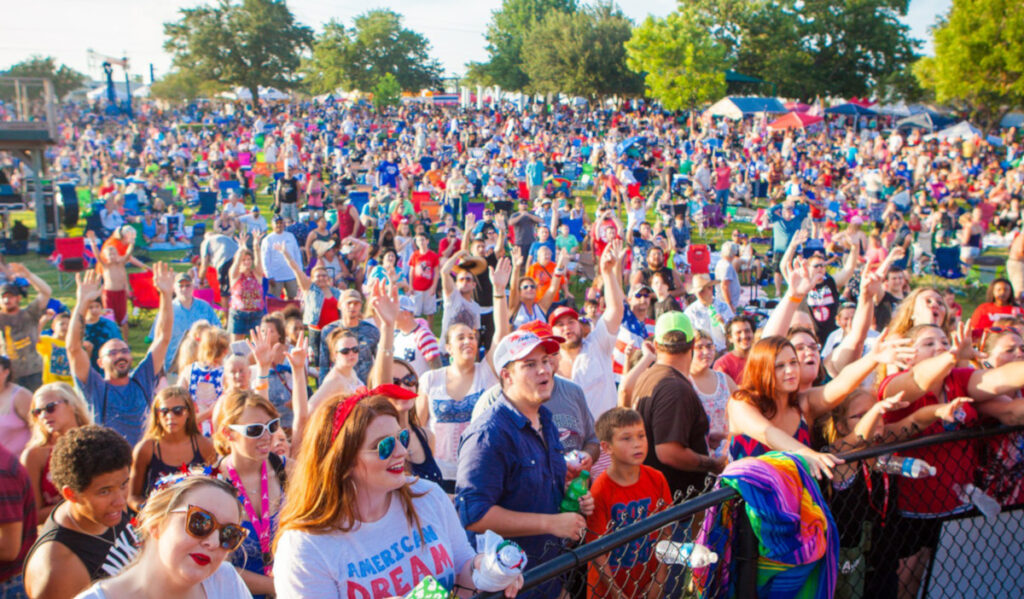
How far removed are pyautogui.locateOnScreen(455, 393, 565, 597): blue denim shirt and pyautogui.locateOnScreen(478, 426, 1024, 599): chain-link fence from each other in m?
0.21

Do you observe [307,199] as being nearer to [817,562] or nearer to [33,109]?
[33,109]

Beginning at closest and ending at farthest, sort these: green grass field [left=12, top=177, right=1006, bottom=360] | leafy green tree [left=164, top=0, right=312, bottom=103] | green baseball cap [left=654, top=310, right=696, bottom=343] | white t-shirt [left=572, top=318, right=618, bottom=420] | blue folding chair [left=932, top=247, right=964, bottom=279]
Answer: green baseball cap [left=654, top=310, right=696, bottom=343] < white t-shirt [left=572, top=318, right=618, bottom=420] < green grass field [left=12, top=177, right=1006, bottom=360] < blue folding chair [left=932, top=247, right=964, bottom=279] < leafy green tree [left=164, top=0, right=312, bottom=103]

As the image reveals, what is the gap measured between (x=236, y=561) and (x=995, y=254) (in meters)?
17.5

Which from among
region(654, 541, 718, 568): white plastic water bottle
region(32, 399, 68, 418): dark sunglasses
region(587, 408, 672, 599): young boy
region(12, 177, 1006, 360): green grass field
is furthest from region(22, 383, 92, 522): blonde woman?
region(12, 177, 1006, 360): green grass field

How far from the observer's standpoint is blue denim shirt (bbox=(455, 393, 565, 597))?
287 cm

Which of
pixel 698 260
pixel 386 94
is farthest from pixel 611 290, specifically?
pixel 386 94

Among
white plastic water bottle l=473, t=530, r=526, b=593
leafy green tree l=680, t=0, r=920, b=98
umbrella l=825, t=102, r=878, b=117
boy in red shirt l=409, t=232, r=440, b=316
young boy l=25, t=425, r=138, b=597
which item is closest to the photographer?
white plastic water bottle l=473, t=530, r=526, b=593

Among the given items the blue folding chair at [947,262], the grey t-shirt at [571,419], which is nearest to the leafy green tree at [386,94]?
the blue folding chair at [947,262]

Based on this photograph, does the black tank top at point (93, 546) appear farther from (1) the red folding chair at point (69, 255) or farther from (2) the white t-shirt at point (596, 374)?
(1) the red folding chair at point (69, 255)

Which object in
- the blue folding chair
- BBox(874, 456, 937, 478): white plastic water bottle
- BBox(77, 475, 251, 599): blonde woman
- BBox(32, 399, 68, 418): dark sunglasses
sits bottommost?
the blue folding chair

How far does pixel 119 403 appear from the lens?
494cm

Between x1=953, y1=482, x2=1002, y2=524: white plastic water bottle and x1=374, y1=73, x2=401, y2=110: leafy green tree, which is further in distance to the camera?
x1=374, y1=73, x2=401, y2=110: leafy green tree

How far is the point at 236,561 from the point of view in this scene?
319 cm

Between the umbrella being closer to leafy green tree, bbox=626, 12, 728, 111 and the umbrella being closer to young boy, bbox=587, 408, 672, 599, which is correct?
leafy green tree, bbox=626, 12, 728, 111
